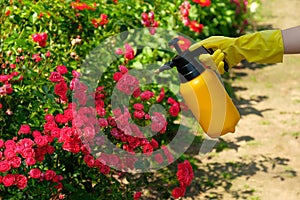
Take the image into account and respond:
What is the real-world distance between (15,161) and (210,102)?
3.09 ft

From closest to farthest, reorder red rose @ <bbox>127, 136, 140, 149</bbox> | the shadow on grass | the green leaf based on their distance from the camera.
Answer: red rose @ <bbox>127, 136, 140, 149</bbox> → the green leaf → the shadow on grass

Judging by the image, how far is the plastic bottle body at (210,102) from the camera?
2.36 m

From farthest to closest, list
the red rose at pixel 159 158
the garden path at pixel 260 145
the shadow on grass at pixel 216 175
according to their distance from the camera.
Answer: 1. the garden path at pixel 260 145
2. the shadow on grass at pixel 216 175
3. the red rose at pixel 159 158

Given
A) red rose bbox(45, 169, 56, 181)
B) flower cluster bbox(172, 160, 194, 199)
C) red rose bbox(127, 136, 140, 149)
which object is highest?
red rose bbox(127, 136, 140, 149)

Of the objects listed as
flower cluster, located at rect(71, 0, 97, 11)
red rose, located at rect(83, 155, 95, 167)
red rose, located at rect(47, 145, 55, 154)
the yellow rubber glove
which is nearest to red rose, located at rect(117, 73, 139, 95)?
red rose, located at rect(83, 155, 95, 167)

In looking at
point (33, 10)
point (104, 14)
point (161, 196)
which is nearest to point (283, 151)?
point (161, 196)

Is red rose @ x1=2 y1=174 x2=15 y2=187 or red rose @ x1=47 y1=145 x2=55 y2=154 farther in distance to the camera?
red rose @ x1=47 y1=145 x2=55 y2=154

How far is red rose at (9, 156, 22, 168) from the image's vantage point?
2480mm

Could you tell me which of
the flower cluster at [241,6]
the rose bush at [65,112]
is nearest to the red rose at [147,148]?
the rose bush at [65,112]

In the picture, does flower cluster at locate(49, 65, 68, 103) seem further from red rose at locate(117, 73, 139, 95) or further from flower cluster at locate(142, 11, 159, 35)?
flower cluster at locate(142, 11, 159, 35)

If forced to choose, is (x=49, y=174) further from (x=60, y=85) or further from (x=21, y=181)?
(x=60, y=85)

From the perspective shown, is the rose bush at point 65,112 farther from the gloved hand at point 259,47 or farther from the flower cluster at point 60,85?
the gloved hand at point 259,47

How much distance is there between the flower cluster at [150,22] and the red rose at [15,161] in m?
1.73

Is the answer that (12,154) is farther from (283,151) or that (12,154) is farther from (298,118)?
(298,118)
